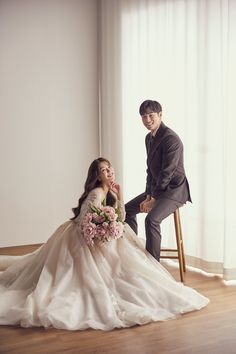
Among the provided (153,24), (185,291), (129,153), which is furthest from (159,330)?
(153,24)

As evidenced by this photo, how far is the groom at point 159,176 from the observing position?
433 cm

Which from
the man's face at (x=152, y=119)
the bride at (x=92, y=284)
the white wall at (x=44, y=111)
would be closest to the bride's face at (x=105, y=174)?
the bride at (x=92, y=284)

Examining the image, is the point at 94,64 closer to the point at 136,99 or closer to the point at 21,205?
the point at 136,99

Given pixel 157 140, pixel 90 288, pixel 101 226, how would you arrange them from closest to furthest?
pixel 90 288
pixel 101 226
pixel 157 140

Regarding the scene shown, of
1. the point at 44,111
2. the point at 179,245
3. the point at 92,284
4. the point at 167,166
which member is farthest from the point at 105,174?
the point at 44,111

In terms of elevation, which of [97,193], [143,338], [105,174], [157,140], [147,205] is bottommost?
[143,338]

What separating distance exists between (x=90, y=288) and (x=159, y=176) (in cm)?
116

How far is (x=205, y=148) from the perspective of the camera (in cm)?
495

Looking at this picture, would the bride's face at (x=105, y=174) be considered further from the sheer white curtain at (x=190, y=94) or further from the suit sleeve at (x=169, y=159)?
the sheer white curtain at (x=190, y=94)

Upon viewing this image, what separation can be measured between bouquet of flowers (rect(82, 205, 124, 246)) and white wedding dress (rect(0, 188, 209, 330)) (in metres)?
0.08

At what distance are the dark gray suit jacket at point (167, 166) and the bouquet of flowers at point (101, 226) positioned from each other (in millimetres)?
630

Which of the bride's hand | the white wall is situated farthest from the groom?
the white wall

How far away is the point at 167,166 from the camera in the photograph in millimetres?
4402

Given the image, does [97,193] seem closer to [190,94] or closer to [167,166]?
[167,166]
